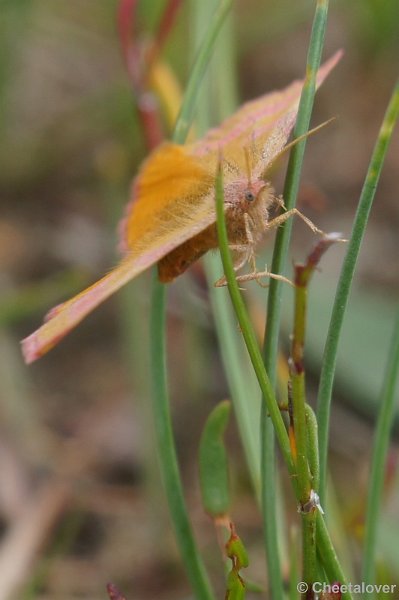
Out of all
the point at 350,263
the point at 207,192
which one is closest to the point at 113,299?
the point at 207,192

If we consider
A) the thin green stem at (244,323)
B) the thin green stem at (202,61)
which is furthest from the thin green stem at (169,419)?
the thin green stem at (244,323)

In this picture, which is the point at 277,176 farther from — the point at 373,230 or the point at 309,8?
the point at 309,8

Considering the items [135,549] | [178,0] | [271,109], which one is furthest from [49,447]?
[271,109]

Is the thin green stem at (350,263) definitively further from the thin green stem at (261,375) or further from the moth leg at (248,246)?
the moth leg at (248,246)

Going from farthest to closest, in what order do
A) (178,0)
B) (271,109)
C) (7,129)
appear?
(7,129) → (178,0) → (271,109)

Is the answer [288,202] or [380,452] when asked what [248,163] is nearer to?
[288,202]

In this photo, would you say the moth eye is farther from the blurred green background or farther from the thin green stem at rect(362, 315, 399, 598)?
the blurred green background
